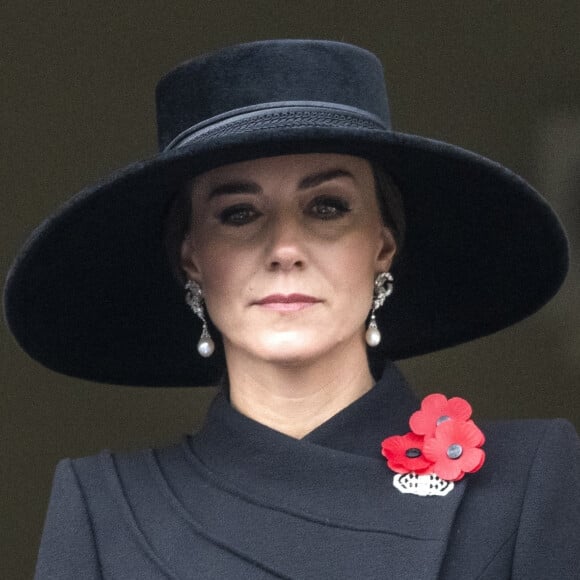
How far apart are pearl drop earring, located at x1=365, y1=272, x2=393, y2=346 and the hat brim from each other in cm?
10

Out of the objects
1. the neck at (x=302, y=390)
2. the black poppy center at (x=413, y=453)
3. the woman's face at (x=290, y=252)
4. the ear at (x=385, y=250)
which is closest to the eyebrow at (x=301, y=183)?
the woman's face at (x=290, y=252)

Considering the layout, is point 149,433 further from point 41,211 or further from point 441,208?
point 441,208

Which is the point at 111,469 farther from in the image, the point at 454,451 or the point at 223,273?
the point at 454,451

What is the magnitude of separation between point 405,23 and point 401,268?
1.26 meters

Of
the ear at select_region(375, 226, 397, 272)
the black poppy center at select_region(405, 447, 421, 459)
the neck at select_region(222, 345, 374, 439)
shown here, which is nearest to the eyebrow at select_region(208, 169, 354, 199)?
the ear at select_region(375, 226, 397, 272)

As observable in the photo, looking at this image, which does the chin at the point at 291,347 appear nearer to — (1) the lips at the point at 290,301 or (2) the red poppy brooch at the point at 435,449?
(1) the lips at the point at 290,301

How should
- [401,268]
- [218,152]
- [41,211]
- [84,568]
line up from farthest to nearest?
[41,211]
[401,268]
[84,568]
[218,152]

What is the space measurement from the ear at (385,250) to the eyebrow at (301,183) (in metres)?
0.13

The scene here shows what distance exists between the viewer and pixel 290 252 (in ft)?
8.12

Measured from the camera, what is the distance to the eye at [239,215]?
2545 millimetres

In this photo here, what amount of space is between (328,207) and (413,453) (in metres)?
0.36

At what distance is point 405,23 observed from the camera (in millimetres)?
3920

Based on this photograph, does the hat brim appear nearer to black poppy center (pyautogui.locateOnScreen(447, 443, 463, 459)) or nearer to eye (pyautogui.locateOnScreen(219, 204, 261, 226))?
eye (pyautogui.locateOnScreen(219, 204, 261, 226))

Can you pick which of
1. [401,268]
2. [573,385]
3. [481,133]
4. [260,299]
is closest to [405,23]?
[481,133]
